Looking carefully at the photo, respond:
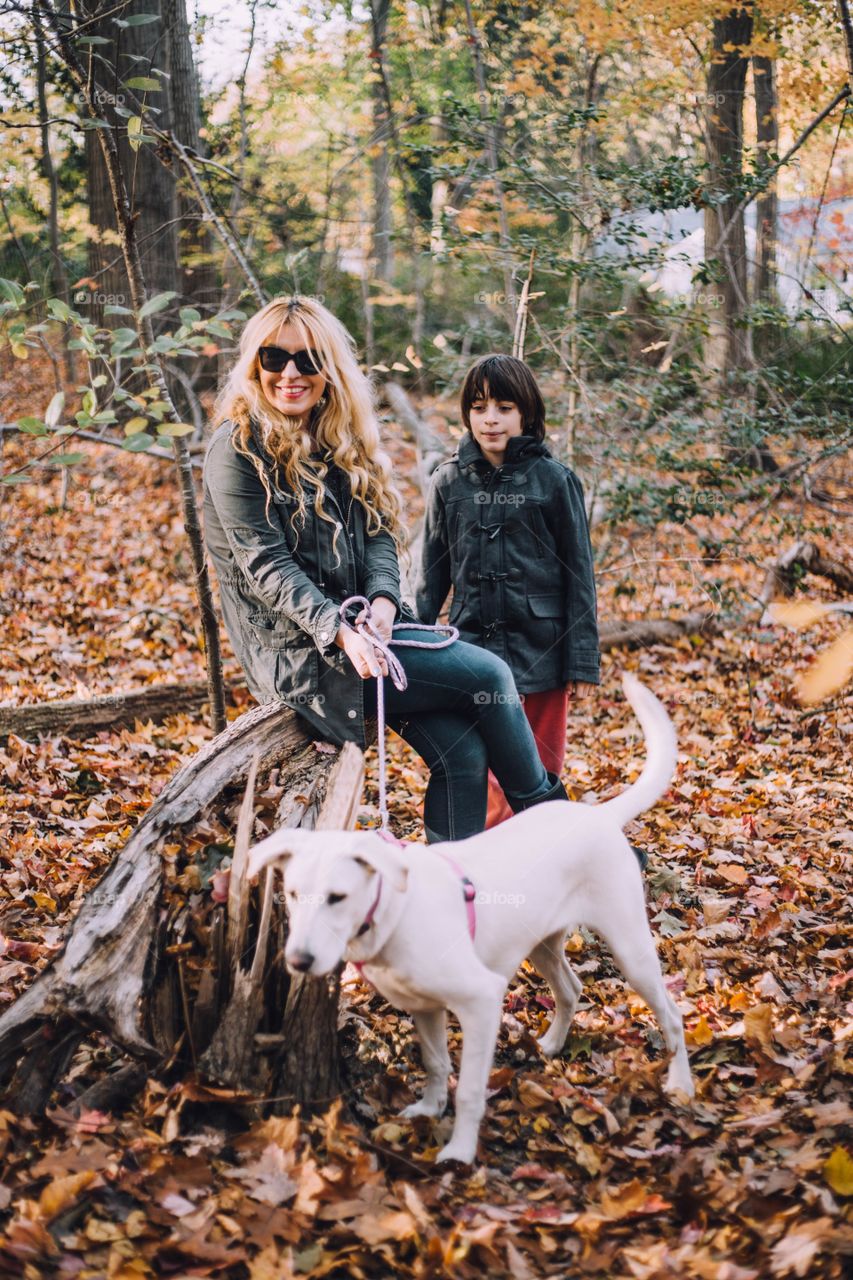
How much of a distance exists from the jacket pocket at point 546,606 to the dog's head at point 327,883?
2.20 metres

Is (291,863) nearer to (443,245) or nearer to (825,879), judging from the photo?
(825,879)

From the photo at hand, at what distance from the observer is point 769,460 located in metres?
9.19

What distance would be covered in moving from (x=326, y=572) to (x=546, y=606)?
115cm

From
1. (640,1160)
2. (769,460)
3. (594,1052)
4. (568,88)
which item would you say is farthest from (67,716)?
(568,88)

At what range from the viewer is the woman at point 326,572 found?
3.62 metres

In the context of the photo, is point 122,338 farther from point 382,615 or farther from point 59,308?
point 382,615

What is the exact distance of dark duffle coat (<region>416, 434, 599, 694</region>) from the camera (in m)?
4.47

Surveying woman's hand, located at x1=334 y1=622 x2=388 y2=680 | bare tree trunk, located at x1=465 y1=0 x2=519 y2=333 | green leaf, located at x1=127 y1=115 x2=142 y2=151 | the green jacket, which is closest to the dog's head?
woman's hand, located at x1=334 y1=622 x2=388 y2=680

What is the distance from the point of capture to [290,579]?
3566 mm

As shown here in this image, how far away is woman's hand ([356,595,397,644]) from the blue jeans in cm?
9

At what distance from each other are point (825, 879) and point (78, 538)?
24.5ft

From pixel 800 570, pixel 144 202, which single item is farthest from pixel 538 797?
pixel 144 202

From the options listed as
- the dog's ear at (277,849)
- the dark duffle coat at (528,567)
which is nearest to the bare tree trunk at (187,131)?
the dark duffle coat at (528,567)

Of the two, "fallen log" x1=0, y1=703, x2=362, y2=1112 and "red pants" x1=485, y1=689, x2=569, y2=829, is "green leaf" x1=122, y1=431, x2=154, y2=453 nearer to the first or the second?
"fallen log" x1=0, y1=703, x2=362, y2=1112
